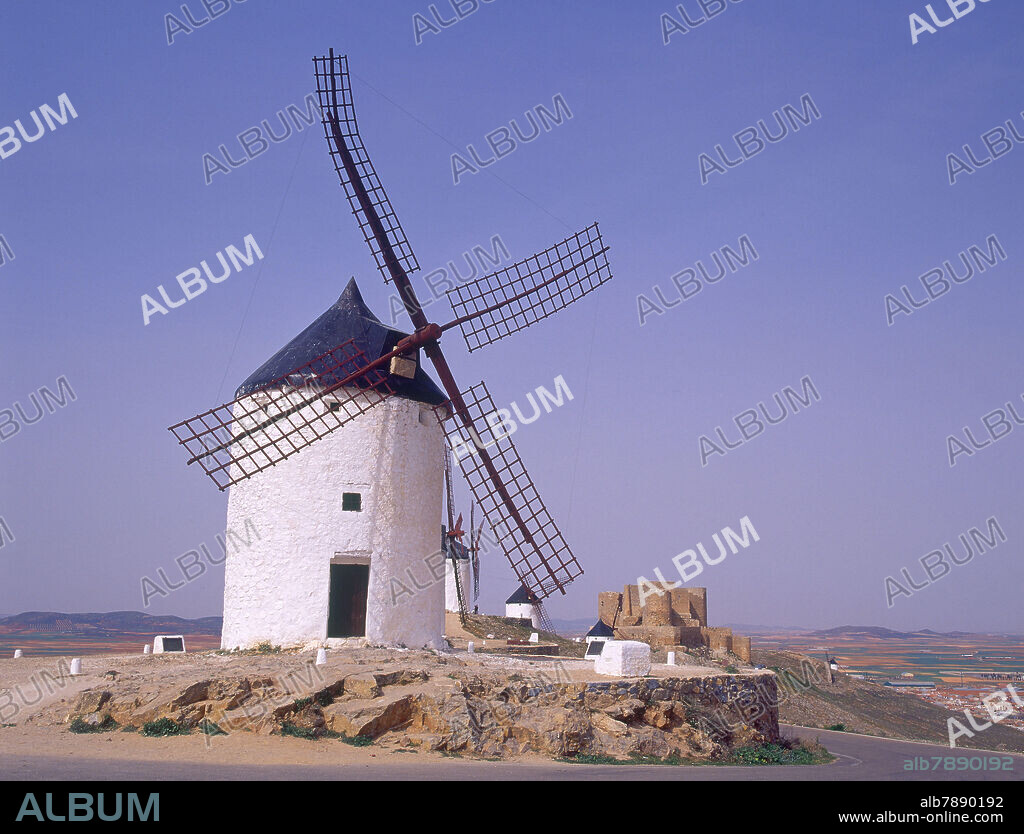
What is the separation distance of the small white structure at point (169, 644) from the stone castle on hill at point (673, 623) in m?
14.0

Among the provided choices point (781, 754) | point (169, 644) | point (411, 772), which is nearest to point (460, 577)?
point (169, 644)

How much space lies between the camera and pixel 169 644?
18062 mm

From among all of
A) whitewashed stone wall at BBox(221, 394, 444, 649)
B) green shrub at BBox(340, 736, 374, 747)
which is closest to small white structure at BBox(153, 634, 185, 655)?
whitewashed stone wall at BBox(221, 394, 444, 649)

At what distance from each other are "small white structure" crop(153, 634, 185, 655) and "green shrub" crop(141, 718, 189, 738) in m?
7.01

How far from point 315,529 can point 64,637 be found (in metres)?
32.9

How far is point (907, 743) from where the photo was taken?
2116 centimetres

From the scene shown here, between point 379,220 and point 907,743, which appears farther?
point 907,743

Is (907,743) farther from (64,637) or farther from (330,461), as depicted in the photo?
(64,637)

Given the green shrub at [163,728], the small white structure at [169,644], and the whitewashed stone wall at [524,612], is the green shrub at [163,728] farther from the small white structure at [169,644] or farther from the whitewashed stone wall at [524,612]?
the whitewashed stone wall at [524,612]

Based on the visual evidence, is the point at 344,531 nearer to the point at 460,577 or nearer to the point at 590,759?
the point at 590,759

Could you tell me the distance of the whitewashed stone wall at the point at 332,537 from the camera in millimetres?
16188

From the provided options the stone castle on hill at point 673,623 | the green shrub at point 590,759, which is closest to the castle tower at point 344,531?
the green shrub at point 590,759
